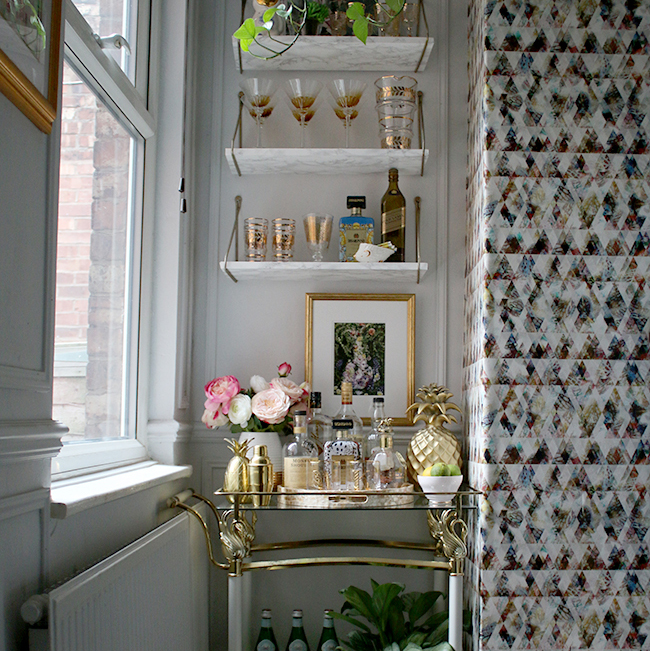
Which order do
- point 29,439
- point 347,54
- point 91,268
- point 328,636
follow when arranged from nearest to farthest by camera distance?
point 29,439, point 91,268, point 328,636, point 347,54

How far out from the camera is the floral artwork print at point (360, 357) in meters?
2.41

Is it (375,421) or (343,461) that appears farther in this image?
(375,421)

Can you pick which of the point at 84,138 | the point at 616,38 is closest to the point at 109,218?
the point at 84,138

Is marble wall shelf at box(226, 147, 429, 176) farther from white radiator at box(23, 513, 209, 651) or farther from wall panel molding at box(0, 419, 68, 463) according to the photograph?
wall panel molding at box(0, 419, 68, 463)

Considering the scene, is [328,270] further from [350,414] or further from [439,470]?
[439,470]

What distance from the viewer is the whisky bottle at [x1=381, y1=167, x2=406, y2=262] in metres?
2.34

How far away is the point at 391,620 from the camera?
6.62ft

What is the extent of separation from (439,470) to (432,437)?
0.19 m

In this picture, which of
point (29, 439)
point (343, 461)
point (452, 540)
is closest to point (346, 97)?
point (343, 461)

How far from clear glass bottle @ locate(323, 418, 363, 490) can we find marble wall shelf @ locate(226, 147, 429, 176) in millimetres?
903

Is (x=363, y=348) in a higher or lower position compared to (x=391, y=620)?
higher

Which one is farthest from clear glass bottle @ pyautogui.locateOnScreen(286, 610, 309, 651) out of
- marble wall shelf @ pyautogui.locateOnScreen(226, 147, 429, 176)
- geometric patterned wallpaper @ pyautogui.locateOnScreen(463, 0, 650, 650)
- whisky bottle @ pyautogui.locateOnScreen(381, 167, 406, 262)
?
marble wall shelf @ pyautogui.locateOnScreen(226, 147, 429, 176)

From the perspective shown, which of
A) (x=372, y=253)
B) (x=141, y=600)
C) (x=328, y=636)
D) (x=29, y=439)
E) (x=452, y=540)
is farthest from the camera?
(x=372, y=253)

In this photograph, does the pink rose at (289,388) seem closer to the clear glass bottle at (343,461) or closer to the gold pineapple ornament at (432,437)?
the clear glass bottle at (343,461)
